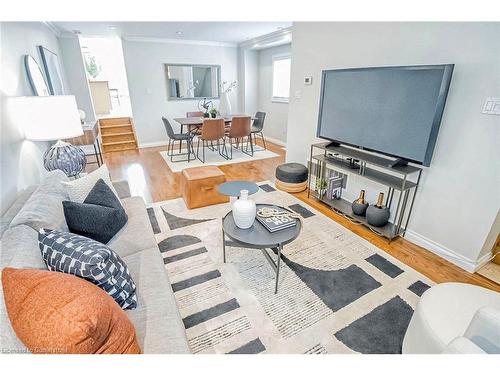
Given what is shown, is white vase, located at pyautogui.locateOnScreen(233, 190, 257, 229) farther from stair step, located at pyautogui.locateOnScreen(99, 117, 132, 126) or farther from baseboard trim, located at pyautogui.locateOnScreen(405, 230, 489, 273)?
stair step, located at pyautogui.locateOnScreen(99, 117, 132, 126)

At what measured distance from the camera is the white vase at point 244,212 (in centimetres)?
170

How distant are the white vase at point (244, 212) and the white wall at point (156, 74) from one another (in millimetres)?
4872

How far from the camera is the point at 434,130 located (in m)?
1.90

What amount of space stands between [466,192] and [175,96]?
5.69 metres

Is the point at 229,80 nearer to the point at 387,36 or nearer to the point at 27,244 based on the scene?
the point at 387,36

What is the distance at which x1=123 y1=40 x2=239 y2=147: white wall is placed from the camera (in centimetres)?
529

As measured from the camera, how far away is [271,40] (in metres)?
5.10

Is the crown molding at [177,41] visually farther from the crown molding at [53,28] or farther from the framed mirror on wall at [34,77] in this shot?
the framed mirror on wall at [34,77]

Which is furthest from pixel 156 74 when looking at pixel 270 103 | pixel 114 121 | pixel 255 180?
pixel 255 180

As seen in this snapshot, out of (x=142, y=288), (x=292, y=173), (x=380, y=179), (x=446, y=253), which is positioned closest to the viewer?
(x=142, y=288)

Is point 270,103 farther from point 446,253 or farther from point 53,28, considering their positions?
point 446,253

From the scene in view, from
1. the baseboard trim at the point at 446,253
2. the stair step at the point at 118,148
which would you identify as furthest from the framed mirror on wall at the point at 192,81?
the baseboard trim at the point at 446,253

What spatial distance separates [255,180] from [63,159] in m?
2.37
